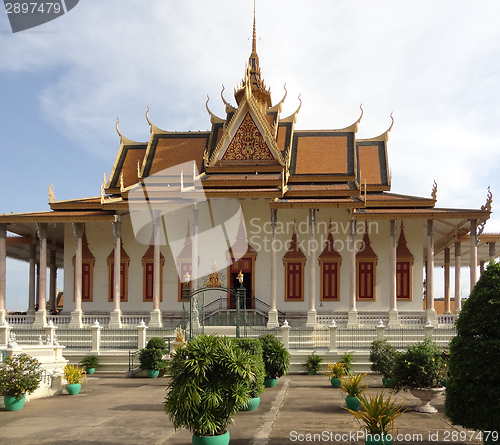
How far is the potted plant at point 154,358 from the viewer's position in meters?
16.8

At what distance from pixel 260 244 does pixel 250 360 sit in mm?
17434

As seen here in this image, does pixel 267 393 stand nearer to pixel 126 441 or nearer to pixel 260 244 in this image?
pixel 126 441

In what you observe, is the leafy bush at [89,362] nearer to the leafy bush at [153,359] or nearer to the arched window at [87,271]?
the leafy bush at [153,359]

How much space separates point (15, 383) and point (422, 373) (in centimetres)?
808

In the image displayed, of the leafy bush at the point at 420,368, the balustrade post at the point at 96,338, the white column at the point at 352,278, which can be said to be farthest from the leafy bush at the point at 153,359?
the white column at the point at 352,278

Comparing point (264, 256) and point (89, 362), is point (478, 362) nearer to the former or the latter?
point (89, 362)

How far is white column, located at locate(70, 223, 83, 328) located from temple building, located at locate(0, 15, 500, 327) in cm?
5

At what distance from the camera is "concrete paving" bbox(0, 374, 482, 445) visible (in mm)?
8508

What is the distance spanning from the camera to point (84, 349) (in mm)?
20078

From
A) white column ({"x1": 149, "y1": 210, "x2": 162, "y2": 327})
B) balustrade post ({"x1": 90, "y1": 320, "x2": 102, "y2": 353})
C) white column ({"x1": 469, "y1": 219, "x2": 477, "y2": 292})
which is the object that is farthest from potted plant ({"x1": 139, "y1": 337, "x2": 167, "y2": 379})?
white column ({"x1": 469, "y1": 219, "x2": 477, "y2": 292})

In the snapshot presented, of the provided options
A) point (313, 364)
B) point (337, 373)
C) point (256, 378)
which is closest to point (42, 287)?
point (313, 364)

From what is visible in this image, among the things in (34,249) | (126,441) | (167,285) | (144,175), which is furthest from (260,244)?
(126,441)

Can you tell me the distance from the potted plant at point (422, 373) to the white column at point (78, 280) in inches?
619

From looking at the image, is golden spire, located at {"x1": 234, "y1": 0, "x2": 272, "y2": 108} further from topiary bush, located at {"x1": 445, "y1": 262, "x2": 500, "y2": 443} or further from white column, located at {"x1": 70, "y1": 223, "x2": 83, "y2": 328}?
topiary bush, located at {"x1": 445, "y1": 262, "x2": 500, "y2": 443}
